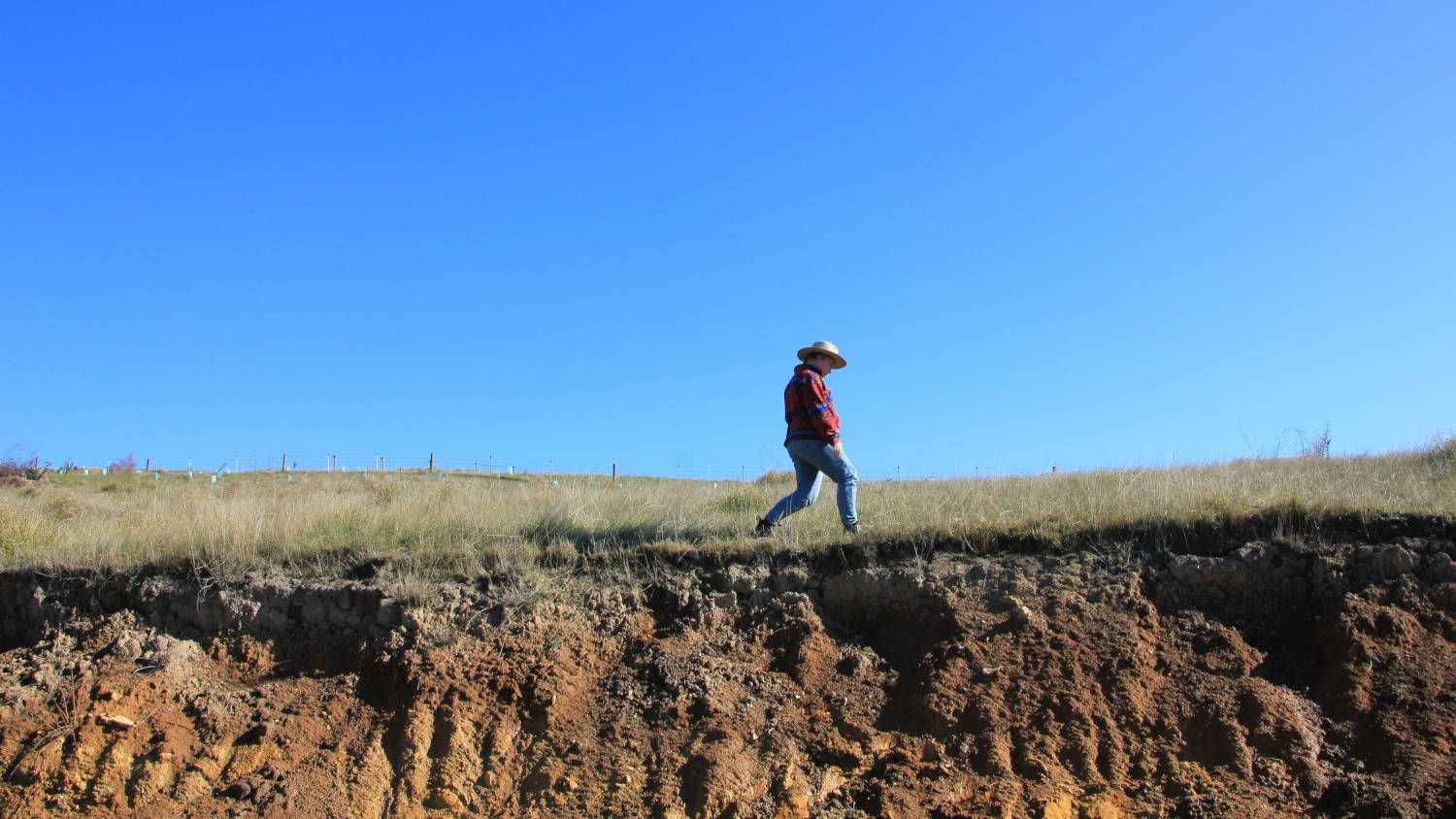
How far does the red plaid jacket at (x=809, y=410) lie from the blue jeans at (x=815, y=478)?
80 mm

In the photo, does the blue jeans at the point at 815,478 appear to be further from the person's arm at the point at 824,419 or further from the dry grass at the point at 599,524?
the dry grass at the point at 599,524

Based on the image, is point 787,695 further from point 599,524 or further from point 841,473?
point 599,524

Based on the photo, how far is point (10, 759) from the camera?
6.09 metres

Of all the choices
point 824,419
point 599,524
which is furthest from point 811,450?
point 599,524

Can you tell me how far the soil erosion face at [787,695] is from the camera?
209 inches

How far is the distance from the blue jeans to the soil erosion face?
666mm

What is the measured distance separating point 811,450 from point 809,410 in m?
Answer: 0.34

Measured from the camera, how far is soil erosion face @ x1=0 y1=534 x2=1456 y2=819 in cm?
530

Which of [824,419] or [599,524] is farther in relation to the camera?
[599,524]

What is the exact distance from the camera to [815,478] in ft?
25.6

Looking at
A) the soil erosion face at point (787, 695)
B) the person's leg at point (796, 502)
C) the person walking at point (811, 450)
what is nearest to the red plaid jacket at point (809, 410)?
the person walking at point (811, 450)

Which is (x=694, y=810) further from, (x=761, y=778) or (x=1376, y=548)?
(x=1376, y=548)

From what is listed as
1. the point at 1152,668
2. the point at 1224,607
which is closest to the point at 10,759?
the point at 1152,668

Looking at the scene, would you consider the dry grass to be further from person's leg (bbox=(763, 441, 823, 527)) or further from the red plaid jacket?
the red plaid jacket
